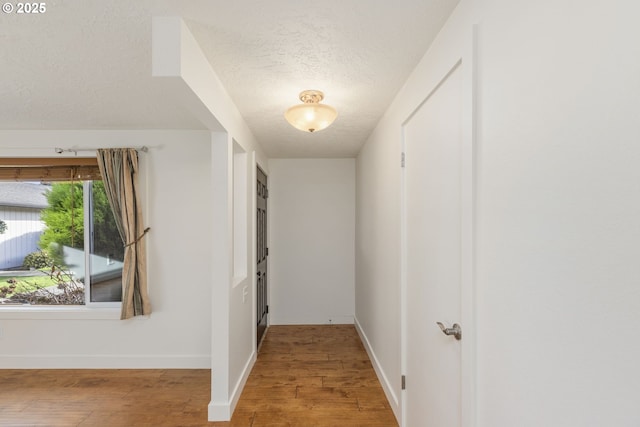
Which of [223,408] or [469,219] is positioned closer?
[469,219]

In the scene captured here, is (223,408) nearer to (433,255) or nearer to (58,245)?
(433,255)

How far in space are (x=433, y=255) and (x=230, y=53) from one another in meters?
1.55

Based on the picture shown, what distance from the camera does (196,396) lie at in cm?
260

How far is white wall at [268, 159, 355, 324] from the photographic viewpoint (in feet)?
14.4

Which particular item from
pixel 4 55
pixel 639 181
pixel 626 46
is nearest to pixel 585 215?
pixel 639 181

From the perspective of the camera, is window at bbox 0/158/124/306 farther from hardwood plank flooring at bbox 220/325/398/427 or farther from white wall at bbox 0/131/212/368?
hardwood plank flooring at bbox 220/325/398/427

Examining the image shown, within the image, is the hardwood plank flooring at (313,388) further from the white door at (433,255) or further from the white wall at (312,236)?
the white wall at (312,236)

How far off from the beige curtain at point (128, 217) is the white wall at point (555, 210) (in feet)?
9.76

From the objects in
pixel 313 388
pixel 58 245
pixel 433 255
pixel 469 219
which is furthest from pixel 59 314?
pixel 469 219

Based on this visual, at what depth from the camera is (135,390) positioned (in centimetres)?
270

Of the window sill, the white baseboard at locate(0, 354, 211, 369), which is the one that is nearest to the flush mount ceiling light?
the white baseboard at locate(0, 354, 211, 369)

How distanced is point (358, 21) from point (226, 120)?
1181mm

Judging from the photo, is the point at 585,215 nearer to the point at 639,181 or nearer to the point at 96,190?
the point at 639,181

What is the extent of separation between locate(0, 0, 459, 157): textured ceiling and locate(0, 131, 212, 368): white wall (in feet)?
1.31
